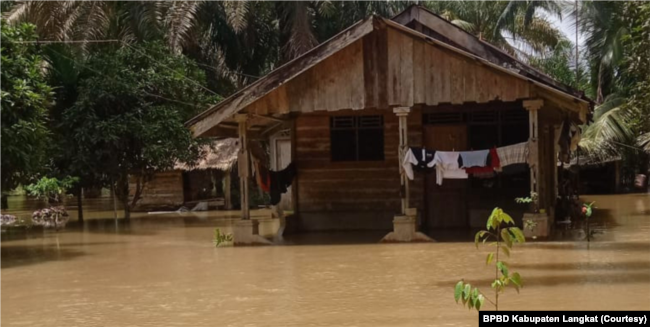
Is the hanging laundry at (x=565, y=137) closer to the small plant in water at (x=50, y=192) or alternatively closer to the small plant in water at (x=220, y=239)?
the small plant in water at (x=220, y=239)

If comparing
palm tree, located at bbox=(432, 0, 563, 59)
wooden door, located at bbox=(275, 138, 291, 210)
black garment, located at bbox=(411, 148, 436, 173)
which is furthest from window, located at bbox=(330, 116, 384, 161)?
palm tree, located at bbox=(432, 0, 563, 59)

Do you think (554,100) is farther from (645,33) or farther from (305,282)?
(305,282)

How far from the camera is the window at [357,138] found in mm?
18359

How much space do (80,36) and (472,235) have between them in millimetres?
15220

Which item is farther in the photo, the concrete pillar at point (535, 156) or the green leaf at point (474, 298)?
the concrete pillar at point (535, 156)

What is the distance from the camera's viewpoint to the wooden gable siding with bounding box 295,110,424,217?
18.2 meters

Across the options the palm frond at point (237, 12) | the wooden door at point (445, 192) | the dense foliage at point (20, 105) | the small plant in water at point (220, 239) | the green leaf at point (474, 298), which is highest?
the palm frond at point (237, 12)

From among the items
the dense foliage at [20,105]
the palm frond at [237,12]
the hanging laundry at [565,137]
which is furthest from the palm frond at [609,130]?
the dense foliage at [20,105]

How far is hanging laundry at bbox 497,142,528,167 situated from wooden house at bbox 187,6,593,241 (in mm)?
240

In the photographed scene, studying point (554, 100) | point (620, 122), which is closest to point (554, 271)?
point (554, 100)

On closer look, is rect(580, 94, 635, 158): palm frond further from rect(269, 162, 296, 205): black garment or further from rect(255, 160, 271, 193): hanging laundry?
rect(255, 160, 271, 193): hanging laundry

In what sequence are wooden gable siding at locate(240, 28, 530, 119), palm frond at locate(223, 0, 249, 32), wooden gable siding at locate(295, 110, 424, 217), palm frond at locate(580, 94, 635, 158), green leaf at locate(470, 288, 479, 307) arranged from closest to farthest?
green leaf at locate(470, 288, 479, 307) → wooden gable siding at locate(240, 28, 530, 119) → wooden gable siding at locate(295, 110, 424, 217) → palm frond at locate(223, 0, 249, 32) → palm frond at locate(580, 94, 635, 158)

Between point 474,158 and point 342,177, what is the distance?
3835mm

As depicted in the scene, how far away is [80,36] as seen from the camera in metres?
25.7
